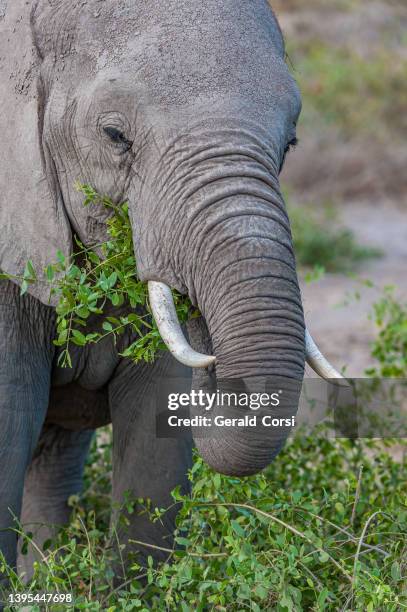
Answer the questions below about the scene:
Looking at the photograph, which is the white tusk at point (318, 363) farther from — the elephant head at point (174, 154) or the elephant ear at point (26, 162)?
the elephant ear at point (26, 162)

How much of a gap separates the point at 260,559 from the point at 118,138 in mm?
1180

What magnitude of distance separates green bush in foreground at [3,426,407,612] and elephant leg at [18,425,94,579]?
2.06 ft

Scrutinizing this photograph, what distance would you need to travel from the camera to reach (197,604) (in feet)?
10.8

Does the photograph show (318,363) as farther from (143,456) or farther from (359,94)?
(359,94)

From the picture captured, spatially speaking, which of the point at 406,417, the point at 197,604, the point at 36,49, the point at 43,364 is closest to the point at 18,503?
the point at 43,364

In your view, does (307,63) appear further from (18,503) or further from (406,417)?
(18,503)

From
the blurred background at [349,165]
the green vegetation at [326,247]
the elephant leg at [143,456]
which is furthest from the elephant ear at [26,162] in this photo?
the green vegetation at [326,247]

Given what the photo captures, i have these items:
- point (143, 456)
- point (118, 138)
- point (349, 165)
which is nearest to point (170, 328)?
point (118, 138)

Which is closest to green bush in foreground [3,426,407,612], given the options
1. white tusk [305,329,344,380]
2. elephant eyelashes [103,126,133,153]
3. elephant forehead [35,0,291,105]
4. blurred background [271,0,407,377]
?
white tusk [305,329,344,380]

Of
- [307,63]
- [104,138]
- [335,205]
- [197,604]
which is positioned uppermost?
[307,63]

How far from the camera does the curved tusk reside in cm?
295

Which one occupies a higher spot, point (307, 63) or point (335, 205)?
point (307, 63)

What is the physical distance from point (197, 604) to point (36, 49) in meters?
1.57

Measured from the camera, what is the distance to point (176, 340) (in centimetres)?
301
